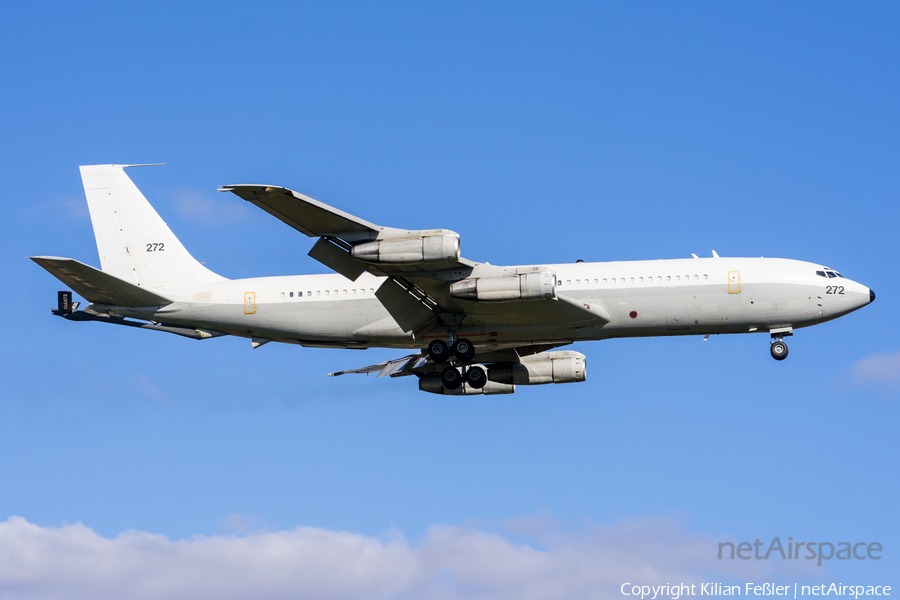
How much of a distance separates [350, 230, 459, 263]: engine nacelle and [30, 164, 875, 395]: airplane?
0.05m

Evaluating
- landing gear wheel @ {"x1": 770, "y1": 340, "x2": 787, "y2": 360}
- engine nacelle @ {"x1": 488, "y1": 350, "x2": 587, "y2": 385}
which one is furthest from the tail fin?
landing gear wheel @ {"x1": 770, "y1": 340, "x2": 787, "y2": 360}

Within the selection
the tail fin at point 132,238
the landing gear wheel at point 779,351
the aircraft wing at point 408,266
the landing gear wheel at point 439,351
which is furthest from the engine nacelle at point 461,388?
the landing gear wheel at point 779,351

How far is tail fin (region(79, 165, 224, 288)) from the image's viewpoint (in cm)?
4131

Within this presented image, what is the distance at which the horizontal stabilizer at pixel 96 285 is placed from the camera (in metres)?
35.6

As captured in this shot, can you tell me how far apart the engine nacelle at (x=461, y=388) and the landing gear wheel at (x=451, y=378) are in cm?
267

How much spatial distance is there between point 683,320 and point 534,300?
6.14m

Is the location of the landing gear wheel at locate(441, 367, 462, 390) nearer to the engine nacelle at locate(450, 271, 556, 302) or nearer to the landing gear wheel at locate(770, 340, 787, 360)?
the engine nacelle at locate(450, 271, 556, 302)

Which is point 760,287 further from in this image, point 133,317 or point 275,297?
point 133,317

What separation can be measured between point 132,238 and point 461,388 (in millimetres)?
15540

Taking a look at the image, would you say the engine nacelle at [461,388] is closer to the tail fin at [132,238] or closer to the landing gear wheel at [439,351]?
the landing gear wheel at [439,351]

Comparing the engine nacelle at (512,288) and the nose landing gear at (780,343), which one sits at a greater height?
the engine nacelle at (512,288)

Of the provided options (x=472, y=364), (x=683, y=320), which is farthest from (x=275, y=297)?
(x=683, y=320)

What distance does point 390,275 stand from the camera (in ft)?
115

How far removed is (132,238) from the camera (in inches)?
1662
